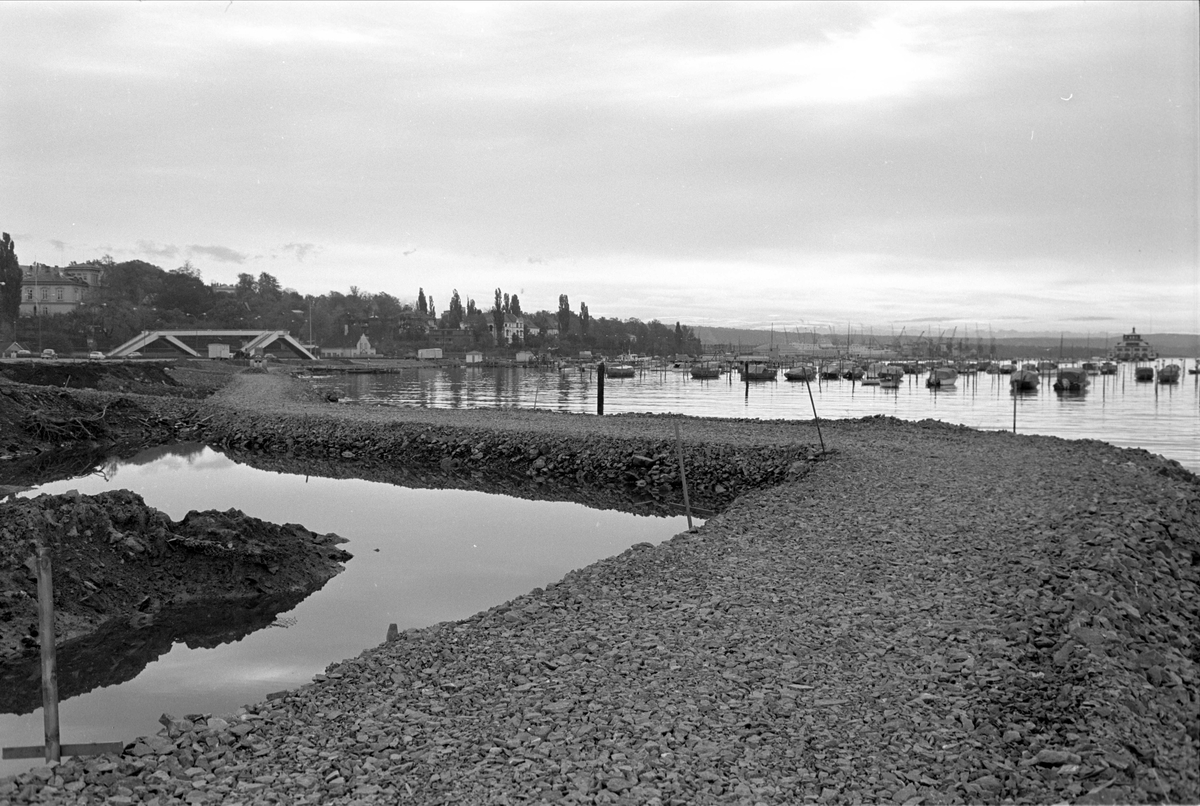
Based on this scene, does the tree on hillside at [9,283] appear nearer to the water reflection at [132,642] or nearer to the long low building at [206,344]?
the long low building at [206,344]

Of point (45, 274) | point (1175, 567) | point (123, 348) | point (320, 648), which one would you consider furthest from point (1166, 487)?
point (45, 274)

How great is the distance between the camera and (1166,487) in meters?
13.5

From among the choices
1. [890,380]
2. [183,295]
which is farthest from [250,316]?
[890,380]

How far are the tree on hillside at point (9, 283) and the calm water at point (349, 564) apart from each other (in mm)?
79075

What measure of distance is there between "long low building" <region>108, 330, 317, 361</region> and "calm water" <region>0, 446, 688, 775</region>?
80.8m

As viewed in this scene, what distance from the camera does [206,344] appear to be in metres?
109

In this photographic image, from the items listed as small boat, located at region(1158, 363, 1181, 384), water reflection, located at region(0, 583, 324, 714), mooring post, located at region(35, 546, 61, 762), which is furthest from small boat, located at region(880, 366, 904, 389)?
mooring post, located at region(35, 546, 61, 762)

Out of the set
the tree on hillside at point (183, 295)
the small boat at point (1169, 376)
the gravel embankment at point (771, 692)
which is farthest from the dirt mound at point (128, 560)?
the tree on hillside at point (183, 295)

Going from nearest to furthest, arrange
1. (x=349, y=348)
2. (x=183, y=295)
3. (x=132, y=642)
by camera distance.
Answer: (x=132, y=642) < (x=183, y=295) < (x=349, y=348)

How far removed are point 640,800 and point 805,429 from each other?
18.2 metres

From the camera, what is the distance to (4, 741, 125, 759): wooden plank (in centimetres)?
490

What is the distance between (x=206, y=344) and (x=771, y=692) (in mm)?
114499

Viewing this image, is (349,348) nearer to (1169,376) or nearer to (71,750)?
(1169,376)

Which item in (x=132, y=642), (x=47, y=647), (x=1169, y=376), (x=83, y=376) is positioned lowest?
(x=132, y=642)
